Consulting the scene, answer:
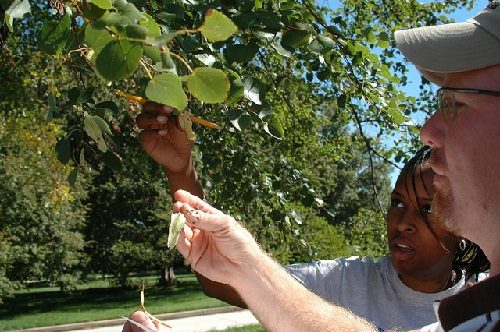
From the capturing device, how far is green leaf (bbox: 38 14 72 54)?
4.91ft

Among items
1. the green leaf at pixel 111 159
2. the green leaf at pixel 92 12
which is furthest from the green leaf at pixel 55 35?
the green leaf at pixel 111 159

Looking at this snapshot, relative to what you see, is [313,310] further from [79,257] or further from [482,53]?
[79,257]

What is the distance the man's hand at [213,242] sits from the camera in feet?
5.13

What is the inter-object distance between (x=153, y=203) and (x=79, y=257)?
3205 millimetres

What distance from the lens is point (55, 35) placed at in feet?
4.94

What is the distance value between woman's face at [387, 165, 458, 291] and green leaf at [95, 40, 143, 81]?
1484mm

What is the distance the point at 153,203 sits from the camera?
67.5 ft

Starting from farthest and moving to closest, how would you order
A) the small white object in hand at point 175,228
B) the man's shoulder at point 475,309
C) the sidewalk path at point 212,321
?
the sidewalk path at point 212,321 → the small white object in hand at point 175,228 → the man's shoulder at point 475,309

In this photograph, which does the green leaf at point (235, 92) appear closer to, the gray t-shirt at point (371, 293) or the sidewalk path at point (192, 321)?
the gray t-shirt at point (371, 293)

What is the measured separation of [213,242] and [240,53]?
2.07 ft

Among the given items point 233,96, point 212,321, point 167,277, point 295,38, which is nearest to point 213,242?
point 233,96

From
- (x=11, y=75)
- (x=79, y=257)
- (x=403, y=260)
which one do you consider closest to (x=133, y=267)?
(x=79, y=257)

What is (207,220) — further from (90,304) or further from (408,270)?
(90,304)

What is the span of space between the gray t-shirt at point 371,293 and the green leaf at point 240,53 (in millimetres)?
825
